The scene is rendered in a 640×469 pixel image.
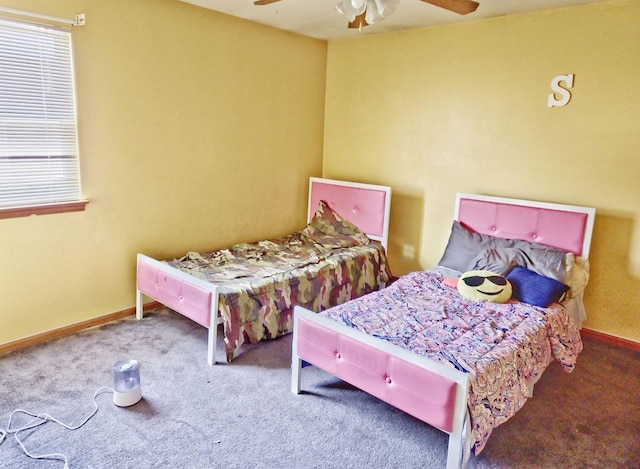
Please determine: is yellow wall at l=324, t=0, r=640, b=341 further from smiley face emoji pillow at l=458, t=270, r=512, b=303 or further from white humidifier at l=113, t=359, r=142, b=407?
white humidifier at l=113, t=359, r=142, b=407

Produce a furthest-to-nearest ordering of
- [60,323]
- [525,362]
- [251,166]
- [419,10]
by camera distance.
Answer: [251,166] → [419,10] → [60,323] → [525,362]

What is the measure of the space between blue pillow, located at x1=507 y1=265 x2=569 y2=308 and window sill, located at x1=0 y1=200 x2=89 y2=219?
289 centimetres

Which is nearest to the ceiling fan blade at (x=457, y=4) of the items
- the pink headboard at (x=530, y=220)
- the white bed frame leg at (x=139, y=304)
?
the pink headboard at (x=530, y=220)

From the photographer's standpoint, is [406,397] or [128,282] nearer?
[406,397]

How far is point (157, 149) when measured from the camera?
11.3ft

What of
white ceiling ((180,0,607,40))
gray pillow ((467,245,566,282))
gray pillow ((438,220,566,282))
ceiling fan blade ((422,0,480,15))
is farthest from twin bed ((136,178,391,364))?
ceiling fan blade ((422,0,480,15))

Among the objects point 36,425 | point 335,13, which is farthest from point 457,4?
point 36,425

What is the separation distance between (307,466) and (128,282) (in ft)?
6.96

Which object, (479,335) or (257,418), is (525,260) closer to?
(479,335)

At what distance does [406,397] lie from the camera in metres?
2.07

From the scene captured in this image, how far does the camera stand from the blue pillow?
2833mm

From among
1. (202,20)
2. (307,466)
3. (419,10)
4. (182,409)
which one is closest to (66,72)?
(202,20)

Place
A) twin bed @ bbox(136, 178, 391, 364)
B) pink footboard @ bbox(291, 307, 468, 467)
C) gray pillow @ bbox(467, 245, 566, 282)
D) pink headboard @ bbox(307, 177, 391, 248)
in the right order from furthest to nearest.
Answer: pink headboard @ bbox(307, 177, 391, 248)
gray pillow @ bbox(467, 245, 566, 282)
twin bed @ bbox(136, 178, 391, 364)
pink footboard @ bbox(291, 307, 468, 467)

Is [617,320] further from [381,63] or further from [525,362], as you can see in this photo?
[381,63]
